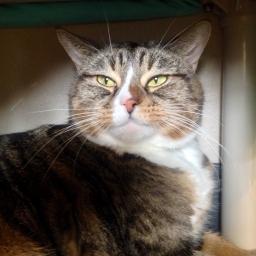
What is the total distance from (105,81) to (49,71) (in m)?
0.46

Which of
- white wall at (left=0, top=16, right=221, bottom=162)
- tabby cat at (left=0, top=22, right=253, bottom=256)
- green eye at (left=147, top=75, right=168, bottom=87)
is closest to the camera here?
tabby cat at (left=0, top=22, right=253, bottom=256)

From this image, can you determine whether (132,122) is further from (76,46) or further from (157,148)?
(76,46)

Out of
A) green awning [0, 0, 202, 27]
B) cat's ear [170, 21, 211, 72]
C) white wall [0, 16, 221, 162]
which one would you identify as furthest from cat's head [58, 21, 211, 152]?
white wall [0, 16, 221, 162]

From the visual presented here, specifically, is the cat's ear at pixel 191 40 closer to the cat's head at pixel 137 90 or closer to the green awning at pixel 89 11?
the cat's head at pixel 137 90

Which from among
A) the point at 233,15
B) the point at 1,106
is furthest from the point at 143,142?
the point at 1,106

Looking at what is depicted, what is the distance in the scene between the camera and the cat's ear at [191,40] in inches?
53.2

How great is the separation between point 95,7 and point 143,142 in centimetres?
50

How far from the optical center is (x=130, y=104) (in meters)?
1.19

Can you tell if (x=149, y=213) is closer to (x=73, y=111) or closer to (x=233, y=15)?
(x=73, y=111)

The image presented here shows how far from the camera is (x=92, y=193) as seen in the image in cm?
119

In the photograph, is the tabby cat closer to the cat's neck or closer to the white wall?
the cat's neck

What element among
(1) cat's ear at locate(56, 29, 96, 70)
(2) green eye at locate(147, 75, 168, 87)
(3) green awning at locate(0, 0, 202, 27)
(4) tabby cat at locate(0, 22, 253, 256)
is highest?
(3) green awning at locate(0, 0, 202, 27)

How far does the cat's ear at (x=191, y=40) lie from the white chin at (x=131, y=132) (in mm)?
264

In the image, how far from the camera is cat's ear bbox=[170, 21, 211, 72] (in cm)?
135
